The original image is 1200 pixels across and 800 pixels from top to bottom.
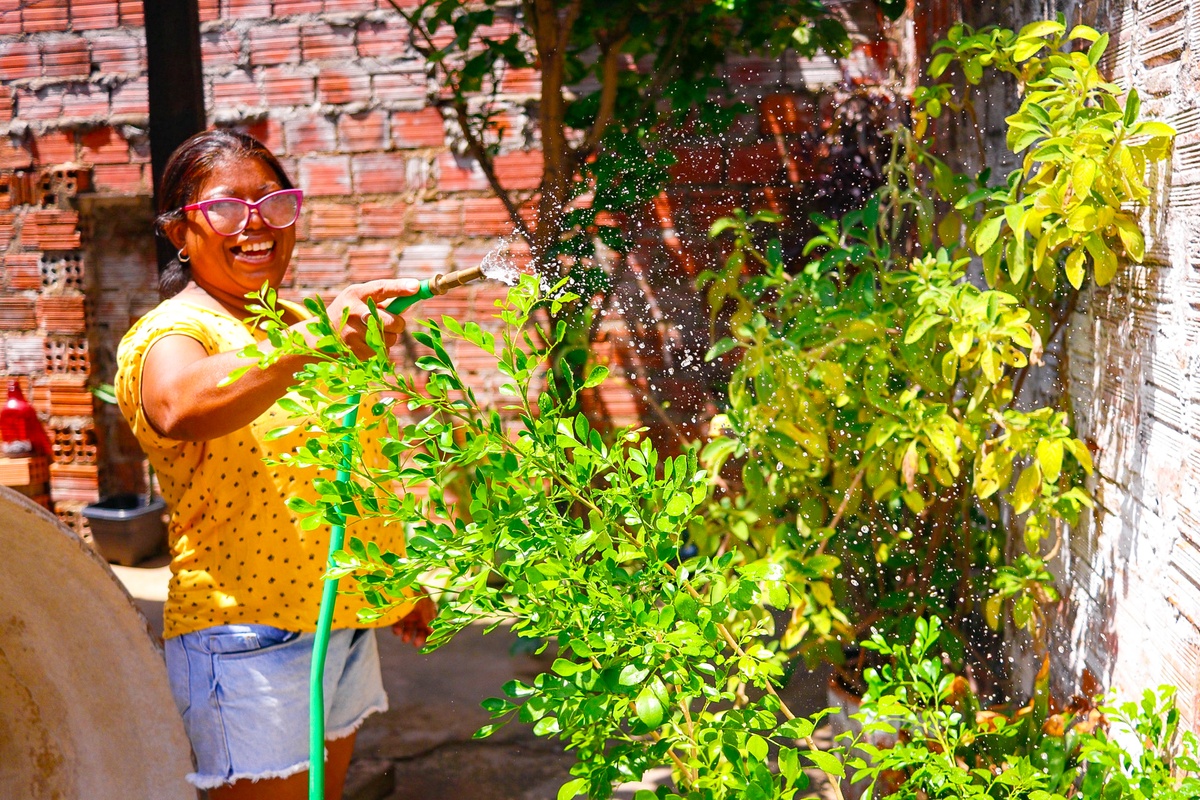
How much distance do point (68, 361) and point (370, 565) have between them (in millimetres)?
3635

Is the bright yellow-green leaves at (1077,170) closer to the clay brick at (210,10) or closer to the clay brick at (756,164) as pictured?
the clay brick at (756,164)

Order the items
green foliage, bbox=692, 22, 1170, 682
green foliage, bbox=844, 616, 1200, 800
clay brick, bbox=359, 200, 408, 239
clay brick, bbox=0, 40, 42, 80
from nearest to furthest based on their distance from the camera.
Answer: green foliage, bbox=844, 616, 1200, 800 → green foliage, bbox=692, 22, 1170, 682 → clay brick, bbox=359, 200, 408, 239 → clay brick, bbox=0, 40, 42, 80

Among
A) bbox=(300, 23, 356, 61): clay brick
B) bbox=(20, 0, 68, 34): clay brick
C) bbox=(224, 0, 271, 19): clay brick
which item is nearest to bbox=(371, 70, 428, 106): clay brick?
bbox=(300, 23, 356, 61): clay brick

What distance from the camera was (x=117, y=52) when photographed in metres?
3.90

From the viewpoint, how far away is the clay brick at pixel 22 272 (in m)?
4.04

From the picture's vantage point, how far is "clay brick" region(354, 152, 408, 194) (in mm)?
3719

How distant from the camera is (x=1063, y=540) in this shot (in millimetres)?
1966

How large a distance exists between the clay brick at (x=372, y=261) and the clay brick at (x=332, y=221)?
0.07m

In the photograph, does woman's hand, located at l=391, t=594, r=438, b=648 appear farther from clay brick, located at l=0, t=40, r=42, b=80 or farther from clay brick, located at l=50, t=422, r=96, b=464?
clay brick, located at l=0, t=40, r=42, b=80

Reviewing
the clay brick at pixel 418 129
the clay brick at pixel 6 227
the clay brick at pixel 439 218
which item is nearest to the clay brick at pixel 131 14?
the clay brick at pixel 6 227

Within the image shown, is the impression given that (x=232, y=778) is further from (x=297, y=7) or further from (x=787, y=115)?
(x=297, y=7)

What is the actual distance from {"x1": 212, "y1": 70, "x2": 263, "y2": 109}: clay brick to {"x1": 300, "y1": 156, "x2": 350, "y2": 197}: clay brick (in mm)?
295

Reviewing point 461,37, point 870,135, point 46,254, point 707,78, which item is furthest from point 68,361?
point 870,135

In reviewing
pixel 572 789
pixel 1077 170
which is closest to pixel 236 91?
pixel 1077 170
